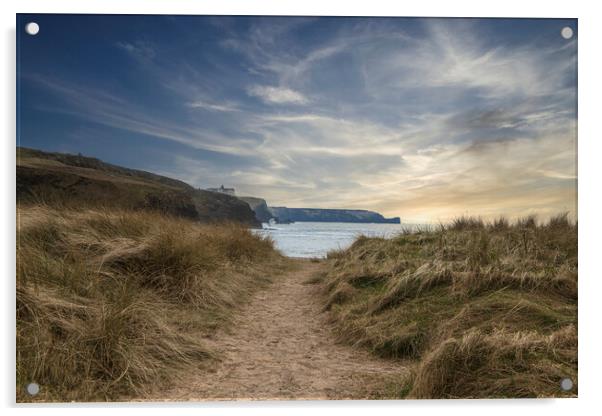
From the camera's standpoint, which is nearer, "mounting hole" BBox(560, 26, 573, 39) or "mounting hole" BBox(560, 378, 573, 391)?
"mounting hole" BBox(560, 378, 573, 391)

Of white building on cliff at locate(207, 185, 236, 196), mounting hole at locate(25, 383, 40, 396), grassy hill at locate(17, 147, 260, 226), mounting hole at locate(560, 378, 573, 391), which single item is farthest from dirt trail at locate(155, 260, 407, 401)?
grassy hill at locate(17, 147, 260, 226)

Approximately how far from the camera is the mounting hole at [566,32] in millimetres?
3715

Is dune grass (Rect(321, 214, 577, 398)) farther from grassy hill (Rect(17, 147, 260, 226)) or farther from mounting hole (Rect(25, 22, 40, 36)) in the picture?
mounting hole (Rect(25, 22, 40, 36))

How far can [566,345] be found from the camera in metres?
3.18

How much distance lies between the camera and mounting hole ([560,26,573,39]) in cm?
371

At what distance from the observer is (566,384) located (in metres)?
3.03

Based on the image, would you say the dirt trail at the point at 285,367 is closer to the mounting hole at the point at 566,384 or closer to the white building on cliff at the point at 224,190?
the mounting hole at the point at 566,384

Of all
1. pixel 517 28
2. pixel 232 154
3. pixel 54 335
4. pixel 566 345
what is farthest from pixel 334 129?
pixel 54 335

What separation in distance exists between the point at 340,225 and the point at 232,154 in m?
1.39

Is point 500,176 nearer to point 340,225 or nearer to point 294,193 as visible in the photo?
point 340,225

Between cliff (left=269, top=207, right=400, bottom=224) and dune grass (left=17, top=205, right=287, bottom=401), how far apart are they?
134 cm

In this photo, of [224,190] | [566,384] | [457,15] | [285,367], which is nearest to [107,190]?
[224,190]

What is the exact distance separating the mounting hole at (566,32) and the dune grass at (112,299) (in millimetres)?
4214

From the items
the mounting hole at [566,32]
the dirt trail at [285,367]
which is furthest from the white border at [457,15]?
the dirt trail at [285,367]
